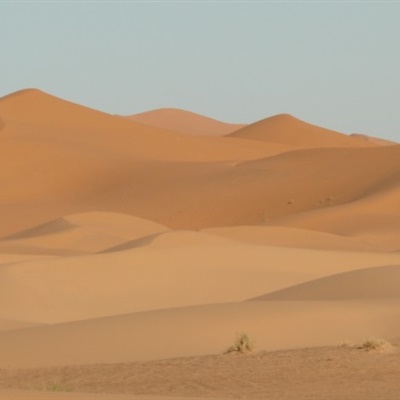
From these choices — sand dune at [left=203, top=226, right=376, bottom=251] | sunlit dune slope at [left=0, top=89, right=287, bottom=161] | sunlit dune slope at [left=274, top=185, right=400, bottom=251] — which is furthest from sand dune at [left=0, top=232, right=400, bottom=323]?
sunlit dune slope at [left=0, top=89, right=287, bottom=161]

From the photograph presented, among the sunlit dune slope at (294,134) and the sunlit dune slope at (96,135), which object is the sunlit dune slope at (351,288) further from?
the sunlit dune slope at (294,134)

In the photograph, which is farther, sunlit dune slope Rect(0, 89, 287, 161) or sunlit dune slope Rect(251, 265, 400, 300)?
sunlit dune slope Rect(0, 89, 287, 161)

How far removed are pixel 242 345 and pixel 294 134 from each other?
341ft

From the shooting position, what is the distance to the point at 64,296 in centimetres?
2328

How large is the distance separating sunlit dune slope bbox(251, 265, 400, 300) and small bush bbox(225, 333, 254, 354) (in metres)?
6.26

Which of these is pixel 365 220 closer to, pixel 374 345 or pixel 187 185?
pixel 187 185

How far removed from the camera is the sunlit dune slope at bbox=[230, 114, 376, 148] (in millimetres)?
115562

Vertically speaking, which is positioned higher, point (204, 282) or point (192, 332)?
point (204, 282)

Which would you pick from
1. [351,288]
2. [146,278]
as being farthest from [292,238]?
[351,288]

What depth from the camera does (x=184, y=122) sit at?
18638cm

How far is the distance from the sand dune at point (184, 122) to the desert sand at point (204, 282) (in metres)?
116

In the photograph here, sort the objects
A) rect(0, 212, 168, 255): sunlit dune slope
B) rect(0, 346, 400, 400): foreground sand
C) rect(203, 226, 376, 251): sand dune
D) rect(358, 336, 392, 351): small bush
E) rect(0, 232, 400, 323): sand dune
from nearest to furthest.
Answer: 1. rect(0, 346, 400, 400): foreground sand
2. rect(358, 336, 392, 351): small bush
3. rect(0, 232, 400, 323): sand dune
4. rect(0, 212, 168, 255): sunlit dune slope
5. rect(203, 226, 376, 251): sand dune

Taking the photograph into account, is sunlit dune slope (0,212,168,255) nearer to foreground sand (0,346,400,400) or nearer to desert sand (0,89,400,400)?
desert sand (0,89,400,400)

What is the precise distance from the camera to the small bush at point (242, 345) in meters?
14.8
